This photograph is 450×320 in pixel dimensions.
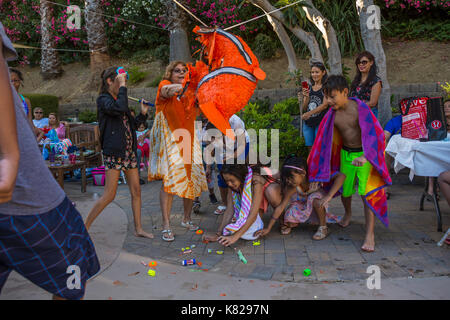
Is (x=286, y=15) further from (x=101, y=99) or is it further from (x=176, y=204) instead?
(x=101, y=99)

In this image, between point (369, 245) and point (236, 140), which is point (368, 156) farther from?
point (236, 140)

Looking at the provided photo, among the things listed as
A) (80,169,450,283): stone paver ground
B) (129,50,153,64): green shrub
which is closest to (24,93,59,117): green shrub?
(129,50,153,64): green shrub

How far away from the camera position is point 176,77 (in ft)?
12.9

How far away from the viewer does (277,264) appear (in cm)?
333

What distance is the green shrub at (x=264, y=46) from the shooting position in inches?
459

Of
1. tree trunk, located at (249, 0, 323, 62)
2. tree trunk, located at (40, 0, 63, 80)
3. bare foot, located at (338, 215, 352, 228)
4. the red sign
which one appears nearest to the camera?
bare foot, located at (338, 215, 352, 228)

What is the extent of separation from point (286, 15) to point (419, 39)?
5.78 meters

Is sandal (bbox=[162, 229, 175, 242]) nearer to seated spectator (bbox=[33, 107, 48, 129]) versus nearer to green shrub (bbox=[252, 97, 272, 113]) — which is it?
seated spectator (bbox=[33, 107, 48, 129])

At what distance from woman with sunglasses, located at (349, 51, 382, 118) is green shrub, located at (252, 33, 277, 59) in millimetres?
7040

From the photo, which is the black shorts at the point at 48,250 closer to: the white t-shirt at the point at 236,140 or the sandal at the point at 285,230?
the white t-shirt at the point at 236,140

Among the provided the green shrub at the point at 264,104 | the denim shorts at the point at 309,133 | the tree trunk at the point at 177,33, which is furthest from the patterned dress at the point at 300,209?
the tree trunk at the point at 177,33

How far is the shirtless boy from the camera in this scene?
3.57m
